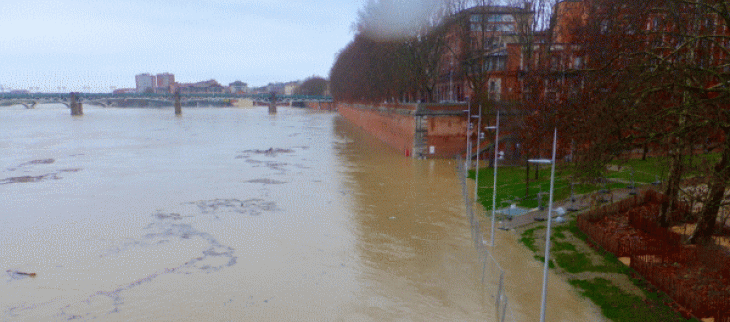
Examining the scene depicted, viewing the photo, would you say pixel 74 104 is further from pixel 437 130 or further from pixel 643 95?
pixel 643 95

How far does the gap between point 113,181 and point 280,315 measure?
25.6 m

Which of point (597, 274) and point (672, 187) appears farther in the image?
point (672, 187)

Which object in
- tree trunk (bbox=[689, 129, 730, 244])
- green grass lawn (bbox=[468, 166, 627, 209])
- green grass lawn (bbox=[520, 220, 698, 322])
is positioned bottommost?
green grass lawn (bbox=[520, 220, 698, 322])

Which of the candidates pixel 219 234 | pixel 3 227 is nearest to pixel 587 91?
pixel 219 234

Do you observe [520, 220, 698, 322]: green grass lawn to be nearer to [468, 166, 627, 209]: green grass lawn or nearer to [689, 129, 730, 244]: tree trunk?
[689, 129, 730, 244]: tree trunk

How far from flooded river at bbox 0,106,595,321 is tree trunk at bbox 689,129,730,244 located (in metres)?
4.60

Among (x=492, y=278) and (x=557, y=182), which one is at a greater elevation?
(x=557, y=182)

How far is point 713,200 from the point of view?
15.1m

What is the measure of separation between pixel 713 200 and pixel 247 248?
51.6ft

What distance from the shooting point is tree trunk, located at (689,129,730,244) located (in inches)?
540

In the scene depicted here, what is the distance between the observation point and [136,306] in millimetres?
14719

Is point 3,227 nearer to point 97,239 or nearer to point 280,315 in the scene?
point 97,239

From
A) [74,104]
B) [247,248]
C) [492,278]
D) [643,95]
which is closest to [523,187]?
[643,95]

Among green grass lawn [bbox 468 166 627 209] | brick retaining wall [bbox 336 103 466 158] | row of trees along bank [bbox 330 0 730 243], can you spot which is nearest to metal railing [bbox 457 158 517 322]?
green grass lawn [bbox 468 166 627 209]
